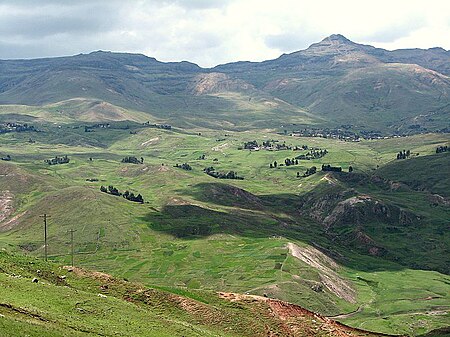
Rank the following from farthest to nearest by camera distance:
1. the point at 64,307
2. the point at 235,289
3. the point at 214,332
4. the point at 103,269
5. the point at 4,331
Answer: the point at 103,269 → the point at 235,289 → the point at 214,332 → the point at 64,307 → the point at 4,331

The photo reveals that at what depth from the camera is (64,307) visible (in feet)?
246

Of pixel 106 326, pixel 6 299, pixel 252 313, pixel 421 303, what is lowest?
pixel 421 303

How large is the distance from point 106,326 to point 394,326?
103m

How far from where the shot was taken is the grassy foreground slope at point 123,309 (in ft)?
224

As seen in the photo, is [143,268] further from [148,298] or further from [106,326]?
[106,326]

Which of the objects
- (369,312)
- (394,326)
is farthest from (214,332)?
(369,312)

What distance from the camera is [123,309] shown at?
81.1 meters

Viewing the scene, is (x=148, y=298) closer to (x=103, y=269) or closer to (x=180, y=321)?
(x=180, y=321)

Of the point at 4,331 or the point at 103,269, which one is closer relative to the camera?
the point at 4,331

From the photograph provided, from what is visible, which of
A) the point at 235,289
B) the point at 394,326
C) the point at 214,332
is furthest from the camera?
the point at 235,289

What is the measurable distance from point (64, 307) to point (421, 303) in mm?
136161

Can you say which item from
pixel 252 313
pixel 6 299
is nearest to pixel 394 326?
pixel 252 313

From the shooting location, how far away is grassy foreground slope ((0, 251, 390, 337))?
6825 cm

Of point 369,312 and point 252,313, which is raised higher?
point 252,313
